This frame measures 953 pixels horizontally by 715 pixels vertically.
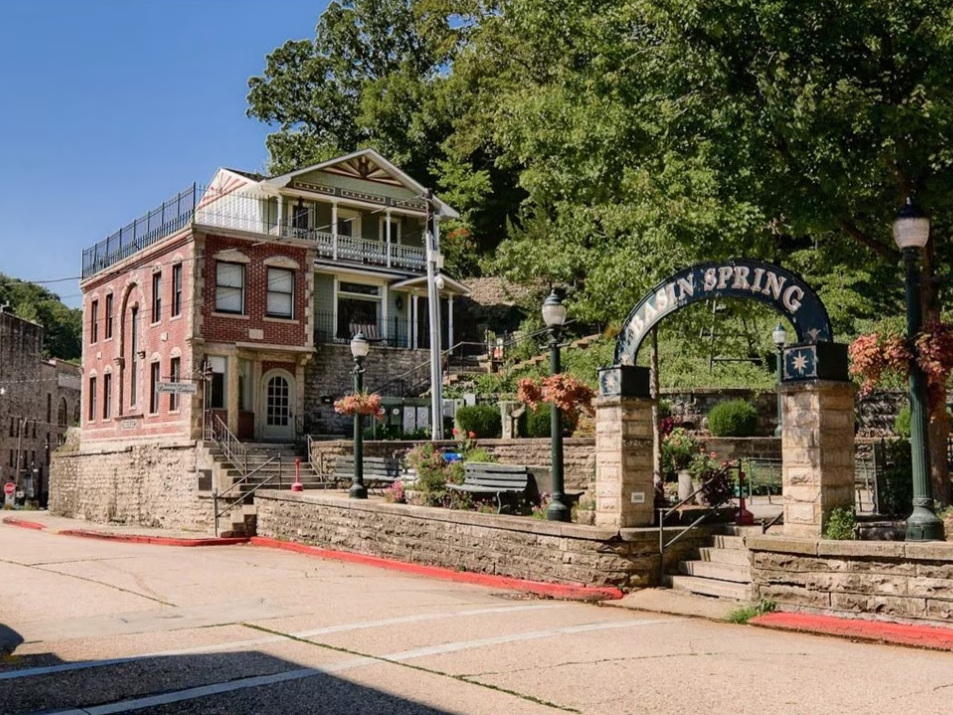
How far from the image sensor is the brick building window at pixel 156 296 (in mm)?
33938

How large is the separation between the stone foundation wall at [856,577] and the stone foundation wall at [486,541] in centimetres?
216

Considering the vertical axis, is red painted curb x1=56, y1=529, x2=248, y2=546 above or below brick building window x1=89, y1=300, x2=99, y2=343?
below

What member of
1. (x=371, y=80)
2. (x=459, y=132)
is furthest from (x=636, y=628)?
(x=371, y=80)

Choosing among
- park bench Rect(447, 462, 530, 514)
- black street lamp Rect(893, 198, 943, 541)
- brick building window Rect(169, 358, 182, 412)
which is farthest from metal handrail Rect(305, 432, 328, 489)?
black street lamp Rect(893, 198, 943, 541)

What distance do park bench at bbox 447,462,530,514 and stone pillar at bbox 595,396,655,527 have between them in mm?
3196

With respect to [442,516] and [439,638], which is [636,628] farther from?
[442,516]

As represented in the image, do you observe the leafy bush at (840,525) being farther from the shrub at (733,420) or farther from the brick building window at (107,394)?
the brick building window at (107,394)

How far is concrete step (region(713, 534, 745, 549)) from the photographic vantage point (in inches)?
526

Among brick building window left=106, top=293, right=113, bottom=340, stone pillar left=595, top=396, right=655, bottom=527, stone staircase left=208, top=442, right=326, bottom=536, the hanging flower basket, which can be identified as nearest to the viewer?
stone pillar left=595, top=396, right=655, bottom=527

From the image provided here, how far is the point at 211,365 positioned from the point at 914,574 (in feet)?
84.8

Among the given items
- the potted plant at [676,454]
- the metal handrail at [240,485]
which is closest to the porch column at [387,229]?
the metal handrail at [240,485]

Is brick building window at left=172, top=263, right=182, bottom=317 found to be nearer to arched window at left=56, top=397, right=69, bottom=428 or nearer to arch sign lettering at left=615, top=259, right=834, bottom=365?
arch sign lettering at left=615, top=259, right=834, bottom=365

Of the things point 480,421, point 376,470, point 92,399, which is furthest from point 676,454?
point 92,399

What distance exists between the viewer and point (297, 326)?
3397 cm
